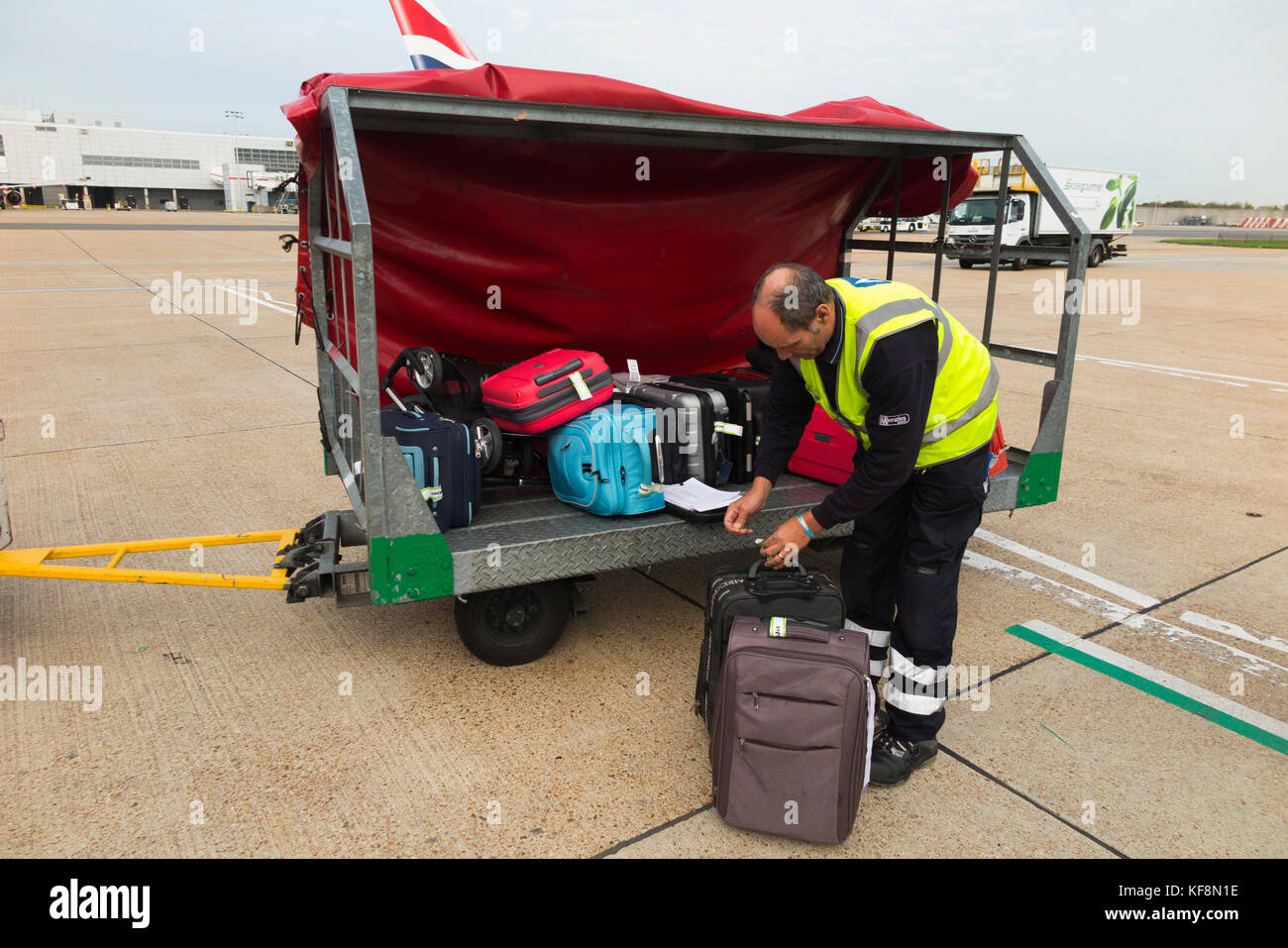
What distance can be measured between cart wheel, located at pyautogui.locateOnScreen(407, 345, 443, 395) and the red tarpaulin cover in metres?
0.63

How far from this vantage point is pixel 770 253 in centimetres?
552

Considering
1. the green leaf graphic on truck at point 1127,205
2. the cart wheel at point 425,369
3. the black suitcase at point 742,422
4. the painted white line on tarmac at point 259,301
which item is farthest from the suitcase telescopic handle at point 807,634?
the green leaf graphic on truck at point 1127,205

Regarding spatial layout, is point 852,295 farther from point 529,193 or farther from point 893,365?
point 529,193

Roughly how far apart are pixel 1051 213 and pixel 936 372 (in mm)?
30049

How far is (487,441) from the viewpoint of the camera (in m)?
3.97

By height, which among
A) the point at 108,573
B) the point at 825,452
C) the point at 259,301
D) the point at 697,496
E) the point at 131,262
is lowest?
the point at 108,573

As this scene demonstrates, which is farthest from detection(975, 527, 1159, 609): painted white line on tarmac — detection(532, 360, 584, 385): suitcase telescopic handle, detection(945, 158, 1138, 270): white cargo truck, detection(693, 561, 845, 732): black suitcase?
detection(945, 158, 1138, 270): white cargo truck

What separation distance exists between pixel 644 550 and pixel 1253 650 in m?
2.86

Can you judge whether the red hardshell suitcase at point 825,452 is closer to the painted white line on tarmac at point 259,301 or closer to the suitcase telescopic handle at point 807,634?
the suitcase telescopic handle at point 807,634

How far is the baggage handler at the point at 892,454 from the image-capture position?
2.72 m

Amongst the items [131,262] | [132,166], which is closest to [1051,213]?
[131,262]

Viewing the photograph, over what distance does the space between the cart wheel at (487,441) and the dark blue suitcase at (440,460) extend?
0.37m

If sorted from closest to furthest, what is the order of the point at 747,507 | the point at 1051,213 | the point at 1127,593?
1. the point at 747,507
2. the point at 1127,593
3. the point at 1051,213

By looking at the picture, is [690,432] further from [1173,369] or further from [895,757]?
[1173,369]
